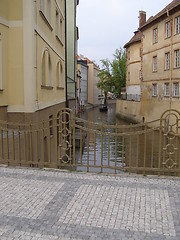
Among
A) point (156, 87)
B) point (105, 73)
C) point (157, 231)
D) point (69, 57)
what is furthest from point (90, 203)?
point (105, 73)

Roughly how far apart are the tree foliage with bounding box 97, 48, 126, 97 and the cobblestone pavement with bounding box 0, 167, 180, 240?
46569 mm

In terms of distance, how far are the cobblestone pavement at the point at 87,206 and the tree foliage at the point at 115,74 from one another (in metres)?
46.6

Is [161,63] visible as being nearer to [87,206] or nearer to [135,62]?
[135,62]

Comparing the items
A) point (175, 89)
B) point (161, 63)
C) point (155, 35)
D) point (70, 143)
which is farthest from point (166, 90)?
point (70, 143)

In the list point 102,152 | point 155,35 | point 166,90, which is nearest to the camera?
point 102,152

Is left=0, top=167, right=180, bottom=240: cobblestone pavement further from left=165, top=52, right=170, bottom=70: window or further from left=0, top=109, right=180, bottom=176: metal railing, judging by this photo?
left=165, top=52, right=170, bottom=70: window

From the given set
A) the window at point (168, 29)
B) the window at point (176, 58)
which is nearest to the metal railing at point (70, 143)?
the window at point (176, 58)

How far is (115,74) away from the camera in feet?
172

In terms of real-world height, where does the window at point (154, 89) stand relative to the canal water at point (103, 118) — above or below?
above

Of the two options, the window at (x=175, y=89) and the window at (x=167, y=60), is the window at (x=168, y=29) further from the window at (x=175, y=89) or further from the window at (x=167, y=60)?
the window at (x=175, y=89)

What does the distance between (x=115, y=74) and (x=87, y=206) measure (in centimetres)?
4912

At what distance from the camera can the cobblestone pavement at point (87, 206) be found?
3709 mm

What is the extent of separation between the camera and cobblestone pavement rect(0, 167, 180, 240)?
3709 mm

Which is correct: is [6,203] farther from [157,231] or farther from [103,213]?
[157,231]
